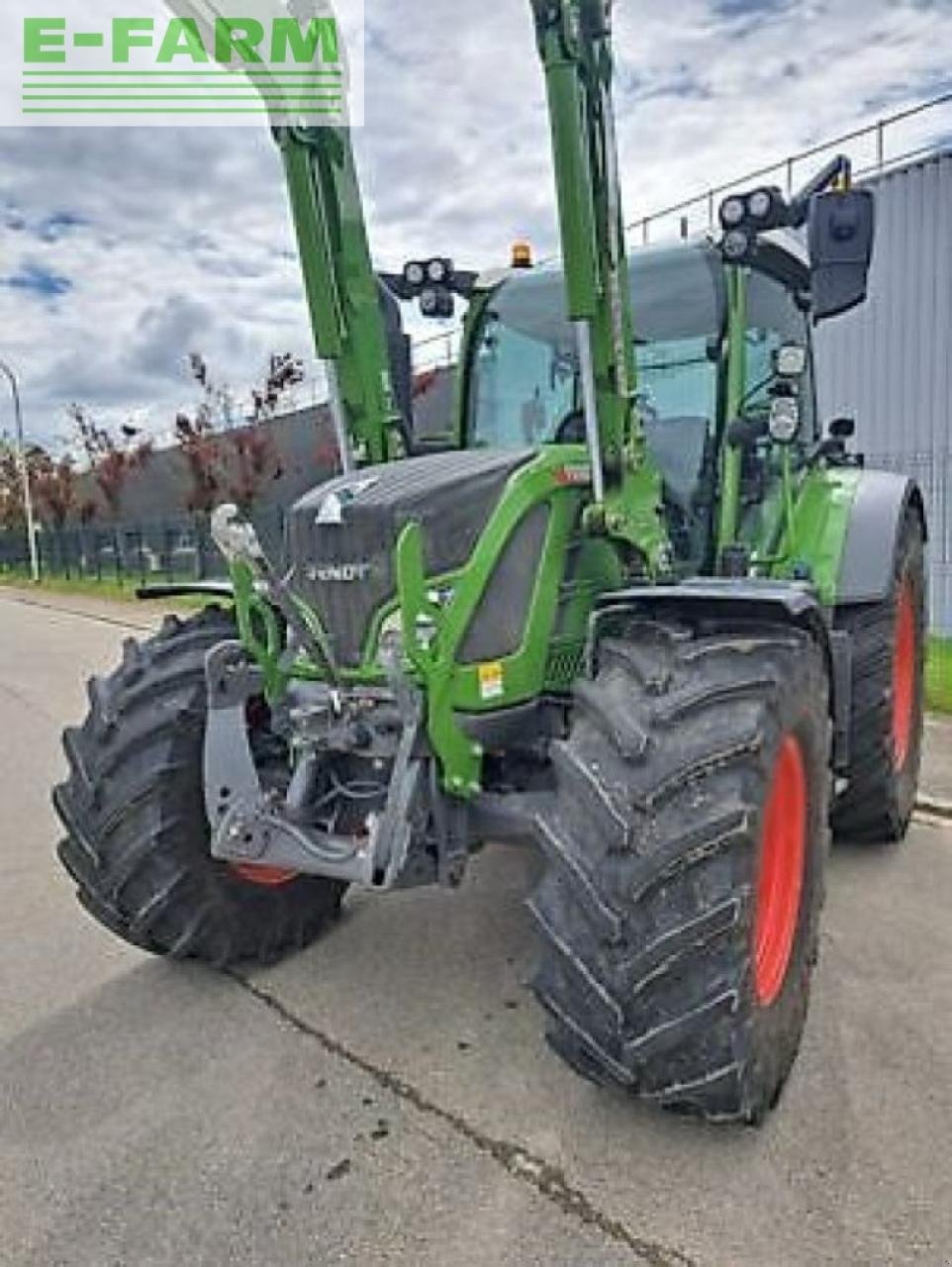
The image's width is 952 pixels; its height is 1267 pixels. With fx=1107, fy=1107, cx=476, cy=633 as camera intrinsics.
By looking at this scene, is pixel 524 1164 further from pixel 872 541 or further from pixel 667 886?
pixel 872 541

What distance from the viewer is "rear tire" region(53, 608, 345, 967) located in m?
3.29

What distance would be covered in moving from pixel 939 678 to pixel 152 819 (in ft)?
21.9

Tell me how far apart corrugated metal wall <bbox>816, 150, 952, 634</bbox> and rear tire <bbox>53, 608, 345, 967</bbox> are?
9760 mm

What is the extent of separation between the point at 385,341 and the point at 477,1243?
2.84m

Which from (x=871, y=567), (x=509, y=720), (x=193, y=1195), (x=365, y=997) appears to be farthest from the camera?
(x=871, y=567)

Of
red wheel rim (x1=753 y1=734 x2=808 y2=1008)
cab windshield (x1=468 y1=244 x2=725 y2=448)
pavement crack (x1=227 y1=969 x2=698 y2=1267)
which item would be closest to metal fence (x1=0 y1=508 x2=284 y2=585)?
cab windshield (x1=468 y1=244 x2=725 y2=448)

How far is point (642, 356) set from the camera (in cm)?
392

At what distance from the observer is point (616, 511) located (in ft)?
10.6

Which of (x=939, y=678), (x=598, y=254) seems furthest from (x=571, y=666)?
(x=939, y=678)

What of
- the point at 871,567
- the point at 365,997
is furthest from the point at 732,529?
the point at 365,997

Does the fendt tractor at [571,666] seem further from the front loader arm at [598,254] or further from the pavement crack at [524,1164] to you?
the pavement crack at [524,1164]

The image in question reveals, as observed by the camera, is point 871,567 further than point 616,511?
Yes

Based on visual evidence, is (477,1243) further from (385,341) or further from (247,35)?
(247,35)

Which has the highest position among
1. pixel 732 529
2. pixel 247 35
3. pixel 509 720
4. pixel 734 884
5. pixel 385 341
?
pixel 247 35
